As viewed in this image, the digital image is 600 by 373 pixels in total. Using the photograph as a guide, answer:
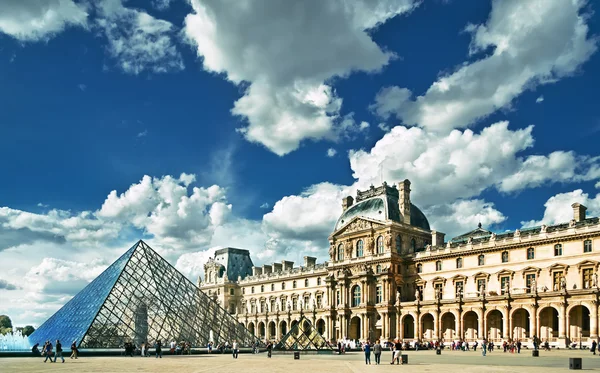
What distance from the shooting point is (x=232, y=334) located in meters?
47.7

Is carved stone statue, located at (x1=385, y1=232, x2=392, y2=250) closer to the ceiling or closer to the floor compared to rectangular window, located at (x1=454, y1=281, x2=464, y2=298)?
closer to the ceiling

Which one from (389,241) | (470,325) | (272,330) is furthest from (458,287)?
(272,330)

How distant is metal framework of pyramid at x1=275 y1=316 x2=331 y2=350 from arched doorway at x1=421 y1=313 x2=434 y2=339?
1812 cm

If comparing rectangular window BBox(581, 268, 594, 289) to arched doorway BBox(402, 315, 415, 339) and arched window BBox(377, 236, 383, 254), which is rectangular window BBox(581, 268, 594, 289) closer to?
arched doorway BBox(402, 315, 415, 339)

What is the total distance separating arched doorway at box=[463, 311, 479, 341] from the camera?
57438mm

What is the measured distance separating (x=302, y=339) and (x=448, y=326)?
68.4 ft

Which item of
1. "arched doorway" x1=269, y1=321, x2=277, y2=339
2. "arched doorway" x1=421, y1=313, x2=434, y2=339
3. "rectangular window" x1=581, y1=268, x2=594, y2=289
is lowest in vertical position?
"arched doorway" x1=269, y1=321, x2=277, y2=339

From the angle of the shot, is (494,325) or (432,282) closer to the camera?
(494,325)

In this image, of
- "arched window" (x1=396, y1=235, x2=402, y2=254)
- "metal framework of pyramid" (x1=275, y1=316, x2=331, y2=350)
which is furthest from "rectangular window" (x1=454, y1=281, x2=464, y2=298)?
"metal framework of pyramid" (x1=275, y1=316, x2=331, y2=350)

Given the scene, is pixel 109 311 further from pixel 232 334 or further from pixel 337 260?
pixel 337 260

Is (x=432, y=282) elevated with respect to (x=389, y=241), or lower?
lower

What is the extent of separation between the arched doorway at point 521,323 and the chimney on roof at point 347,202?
85.3 ft

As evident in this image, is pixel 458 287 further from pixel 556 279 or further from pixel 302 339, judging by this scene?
pixel 302 339

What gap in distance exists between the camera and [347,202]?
75.1m
